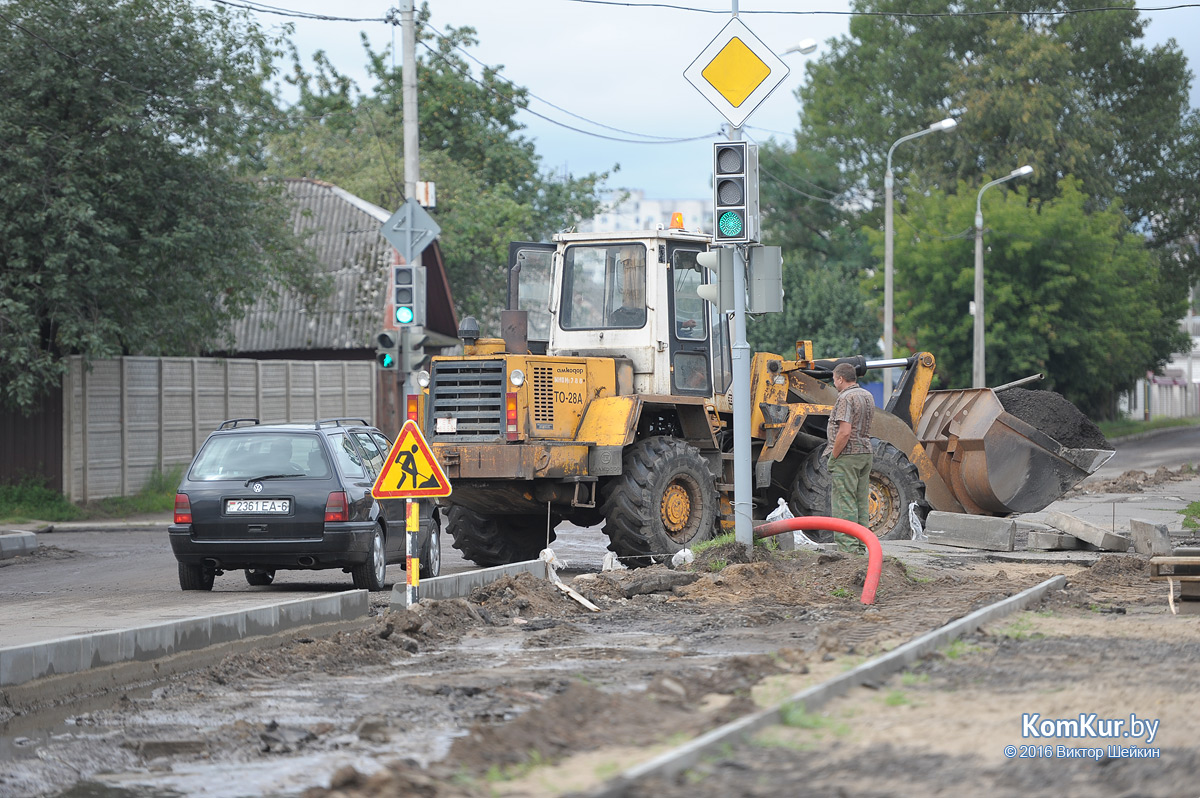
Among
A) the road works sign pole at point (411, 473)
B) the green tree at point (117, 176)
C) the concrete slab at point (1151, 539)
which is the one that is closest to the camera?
the road works sign pole at point (411, 473)

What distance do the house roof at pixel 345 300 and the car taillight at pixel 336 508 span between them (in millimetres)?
23453

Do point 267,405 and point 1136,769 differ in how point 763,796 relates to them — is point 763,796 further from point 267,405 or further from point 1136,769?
point 267,405

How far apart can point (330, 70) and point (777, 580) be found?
50195 mm

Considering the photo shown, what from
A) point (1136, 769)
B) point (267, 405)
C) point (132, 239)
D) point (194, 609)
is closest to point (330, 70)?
point (267, 405)

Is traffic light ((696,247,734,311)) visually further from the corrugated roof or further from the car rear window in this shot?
the corrugated roof

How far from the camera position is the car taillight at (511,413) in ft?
48.8

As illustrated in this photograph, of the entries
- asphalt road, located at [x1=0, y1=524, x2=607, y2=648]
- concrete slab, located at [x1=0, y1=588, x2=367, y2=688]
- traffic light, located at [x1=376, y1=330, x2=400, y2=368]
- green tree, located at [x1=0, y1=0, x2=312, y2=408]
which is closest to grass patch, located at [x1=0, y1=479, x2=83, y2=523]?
green tree, located at [x1=0, y1=0, x2=312, y2=408]

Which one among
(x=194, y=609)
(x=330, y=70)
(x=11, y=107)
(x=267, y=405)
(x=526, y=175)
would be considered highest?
(x=330, y=70)

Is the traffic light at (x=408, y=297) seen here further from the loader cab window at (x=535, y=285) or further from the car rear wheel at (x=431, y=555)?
the car rear wheel at (x=431, y=555)

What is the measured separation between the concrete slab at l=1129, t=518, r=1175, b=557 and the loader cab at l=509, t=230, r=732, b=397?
4578 mm

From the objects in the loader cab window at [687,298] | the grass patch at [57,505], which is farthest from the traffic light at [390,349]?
the grass patch at [57,505]

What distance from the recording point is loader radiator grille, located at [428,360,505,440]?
15.0 metres

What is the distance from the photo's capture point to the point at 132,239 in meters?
25.0

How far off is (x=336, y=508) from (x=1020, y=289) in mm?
38089
